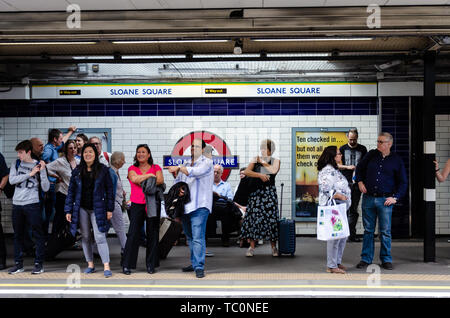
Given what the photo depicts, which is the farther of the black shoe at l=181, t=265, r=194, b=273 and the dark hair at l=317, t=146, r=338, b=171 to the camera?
the black shoe at l=181, t=265, r=194, b=273

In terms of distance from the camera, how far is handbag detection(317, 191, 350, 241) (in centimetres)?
675

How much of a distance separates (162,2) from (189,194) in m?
2.52

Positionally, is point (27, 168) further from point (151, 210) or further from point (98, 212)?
point (151, 210)

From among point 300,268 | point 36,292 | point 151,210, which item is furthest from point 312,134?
point 36,292

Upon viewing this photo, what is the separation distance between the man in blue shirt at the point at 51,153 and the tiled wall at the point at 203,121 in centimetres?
159

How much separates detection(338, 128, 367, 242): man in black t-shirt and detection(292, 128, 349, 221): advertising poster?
0.36 metres

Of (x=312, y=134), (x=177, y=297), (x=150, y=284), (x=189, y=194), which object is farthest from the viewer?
(x=312, y=134)

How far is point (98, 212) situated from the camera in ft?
22.1

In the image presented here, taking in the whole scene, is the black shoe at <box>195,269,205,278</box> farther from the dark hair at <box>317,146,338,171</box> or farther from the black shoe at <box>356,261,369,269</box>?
the black shoe at <box>356,261,369,269</box>

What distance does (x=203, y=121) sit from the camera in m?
10.1

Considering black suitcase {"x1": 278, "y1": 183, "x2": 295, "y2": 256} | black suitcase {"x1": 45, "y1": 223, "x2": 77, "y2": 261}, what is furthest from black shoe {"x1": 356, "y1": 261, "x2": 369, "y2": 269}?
black suitcase {"x1": 45, "y1": 223, "x2": 77, "y2": 261}

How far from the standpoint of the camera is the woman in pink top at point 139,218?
6.96m

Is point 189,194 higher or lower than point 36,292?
higher

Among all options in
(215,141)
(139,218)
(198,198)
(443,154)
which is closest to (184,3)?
(198,198)
